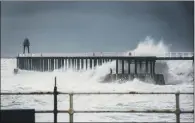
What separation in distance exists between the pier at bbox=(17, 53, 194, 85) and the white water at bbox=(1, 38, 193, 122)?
0.17 feet

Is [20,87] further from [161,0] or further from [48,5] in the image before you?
[161,0]

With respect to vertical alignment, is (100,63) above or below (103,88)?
above

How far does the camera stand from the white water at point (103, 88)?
3.20 m

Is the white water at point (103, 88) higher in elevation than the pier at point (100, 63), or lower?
lower

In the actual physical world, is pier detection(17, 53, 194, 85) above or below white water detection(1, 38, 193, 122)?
above

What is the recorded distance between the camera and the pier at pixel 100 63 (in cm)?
325

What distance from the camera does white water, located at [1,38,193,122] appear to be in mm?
3199

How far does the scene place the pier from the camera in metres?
3.25

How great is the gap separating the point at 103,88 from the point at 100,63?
275 millimetres

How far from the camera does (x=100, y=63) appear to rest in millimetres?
3350

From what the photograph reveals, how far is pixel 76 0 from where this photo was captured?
3.19 m

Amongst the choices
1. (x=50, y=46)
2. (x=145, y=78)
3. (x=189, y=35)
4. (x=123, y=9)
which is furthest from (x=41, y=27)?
(x=189, y=35)

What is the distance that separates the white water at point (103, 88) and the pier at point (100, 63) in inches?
2.1

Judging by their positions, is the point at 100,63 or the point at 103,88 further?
the point at 100,63
